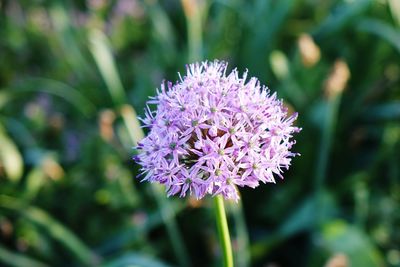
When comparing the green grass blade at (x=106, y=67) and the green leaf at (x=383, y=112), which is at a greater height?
the green grass blade at (x=106, y=67)

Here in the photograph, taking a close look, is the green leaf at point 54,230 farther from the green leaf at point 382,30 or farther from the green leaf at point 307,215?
the green leaf at point 382,30

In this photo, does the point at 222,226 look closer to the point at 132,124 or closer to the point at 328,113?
the point at 328,113

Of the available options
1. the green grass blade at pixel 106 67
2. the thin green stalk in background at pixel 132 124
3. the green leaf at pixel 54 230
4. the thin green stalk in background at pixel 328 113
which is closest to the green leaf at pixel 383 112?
the thin green stalk in background at pixel 328 113

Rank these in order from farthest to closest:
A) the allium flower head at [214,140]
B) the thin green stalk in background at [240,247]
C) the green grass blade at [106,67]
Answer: the green grass blade at [106,67] < the thin green stalk in background at [240,247] < the allium flower head at [214,140]

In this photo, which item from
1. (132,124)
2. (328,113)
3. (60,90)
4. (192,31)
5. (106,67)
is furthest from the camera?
(60,90)

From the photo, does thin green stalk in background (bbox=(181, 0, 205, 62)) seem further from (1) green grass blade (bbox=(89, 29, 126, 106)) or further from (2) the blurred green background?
(1) green grass blade (bbox=(89, 29, 126, 106))

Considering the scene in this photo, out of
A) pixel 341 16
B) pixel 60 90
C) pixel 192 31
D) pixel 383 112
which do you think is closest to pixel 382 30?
pixel 341 16

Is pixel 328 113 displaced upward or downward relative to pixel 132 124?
downward
